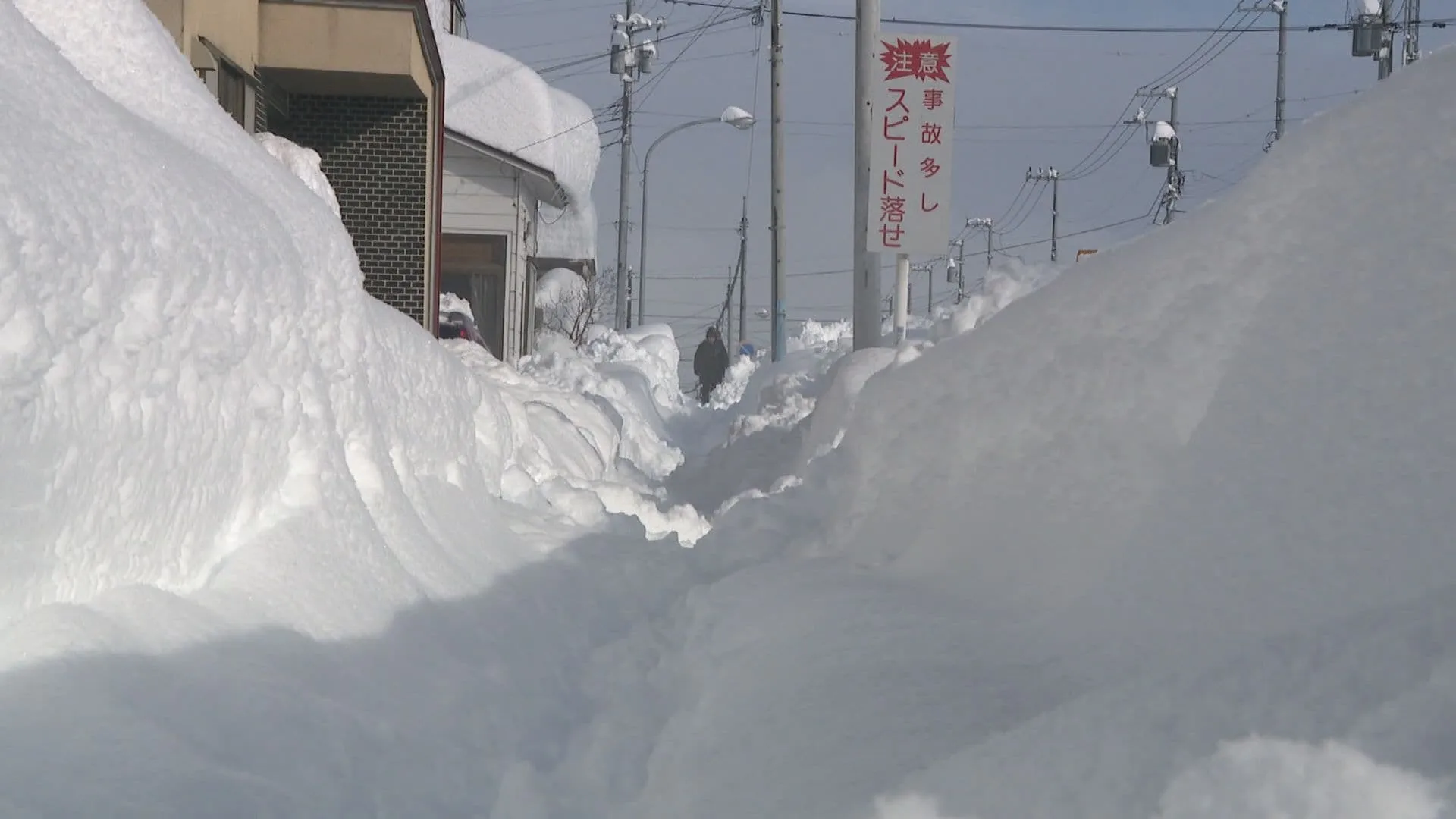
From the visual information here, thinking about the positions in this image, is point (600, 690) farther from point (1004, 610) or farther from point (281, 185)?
point (281, 185)

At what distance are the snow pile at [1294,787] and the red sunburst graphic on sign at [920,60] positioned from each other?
346 inches

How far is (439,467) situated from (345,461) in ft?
4.35

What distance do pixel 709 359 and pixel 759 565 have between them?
21792 mm

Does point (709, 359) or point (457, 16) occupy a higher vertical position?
point (457, 16)

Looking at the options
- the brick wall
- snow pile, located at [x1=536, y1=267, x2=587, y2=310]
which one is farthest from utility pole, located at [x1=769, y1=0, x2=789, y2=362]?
snow pile, located at [x1=536, y1=267, x2=587, y2=310]

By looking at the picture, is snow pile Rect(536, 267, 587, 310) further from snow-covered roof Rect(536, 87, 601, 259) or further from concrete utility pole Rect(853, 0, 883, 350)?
concrete utility pole Rect(853, 0, 883, 350)

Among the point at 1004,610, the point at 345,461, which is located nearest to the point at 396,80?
the point at 345,461

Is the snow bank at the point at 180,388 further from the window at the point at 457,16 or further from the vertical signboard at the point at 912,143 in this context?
the window at the point at 457,16

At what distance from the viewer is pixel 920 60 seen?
10250mm

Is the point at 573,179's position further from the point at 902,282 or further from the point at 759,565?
the point at 759,565

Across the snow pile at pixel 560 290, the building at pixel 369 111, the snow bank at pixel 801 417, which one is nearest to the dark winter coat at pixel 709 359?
the snow bank at pixel 801 417

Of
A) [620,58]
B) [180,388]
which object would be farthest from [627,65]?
[180,388]

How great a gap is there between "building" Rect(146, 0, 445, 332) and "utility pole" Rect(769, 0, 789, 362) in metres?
7.65

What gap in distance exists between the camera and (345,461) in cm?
420
